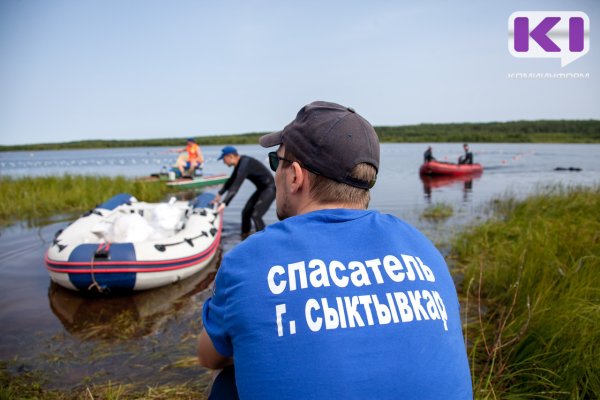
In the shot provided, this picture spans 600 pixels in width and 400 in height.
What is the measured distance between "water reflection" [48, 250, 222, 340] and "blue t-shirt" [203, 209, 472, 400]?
3840 mm

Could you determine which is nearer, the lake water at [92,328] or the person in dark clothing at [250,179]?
the lake water at [92,328]

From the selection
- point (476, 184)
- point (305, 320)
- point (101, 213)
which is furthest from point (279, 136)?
point (476, 184)

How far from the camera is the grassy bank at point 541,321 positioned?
2689mm

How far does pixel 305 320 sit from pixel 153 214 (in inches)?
268

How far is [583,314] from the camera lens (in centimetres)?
307

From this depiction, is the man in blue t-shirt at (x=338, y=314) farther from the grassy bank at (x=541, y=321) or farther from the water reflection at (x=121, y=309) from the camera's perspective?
the water reflection at (x=121, y=309)

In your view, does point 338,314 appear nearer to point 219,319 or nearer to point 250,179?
point 219,319

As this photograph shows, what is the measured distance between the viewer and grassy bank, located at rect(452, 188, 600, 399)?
2689mm

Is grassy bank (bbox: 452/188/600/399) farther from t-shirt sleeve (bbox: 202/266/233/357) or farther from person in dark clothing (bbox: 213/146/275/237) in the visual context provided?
person in dark clothing (bbox: 213/146/275/237)

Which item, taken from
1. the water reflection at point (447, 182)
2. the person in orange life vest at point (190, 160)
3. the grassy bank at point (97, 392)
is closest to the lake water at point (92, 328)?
the grassy bank at point (97, 392)

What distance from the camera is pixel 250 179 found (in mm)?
9055

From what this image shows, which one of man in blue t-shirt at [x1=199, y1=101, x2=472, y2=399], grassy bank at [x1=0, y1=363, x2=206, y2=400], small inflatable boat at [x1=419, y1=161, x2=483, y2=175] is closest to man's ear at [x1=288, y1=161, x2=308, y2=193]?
man in blue t-shirt at [x1=199, y1=101, x2=472, y2=399]

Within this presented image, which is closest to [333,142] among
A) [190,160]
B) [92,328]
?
[92,328]

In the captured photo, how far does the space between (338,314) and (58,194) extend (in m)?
13.4
